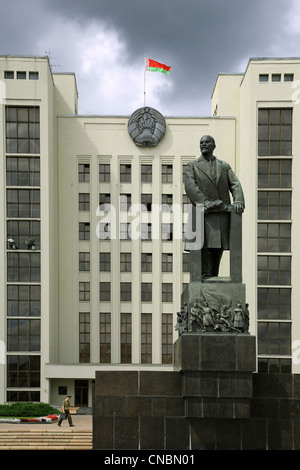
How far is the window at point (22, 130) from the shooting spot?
1811 inches

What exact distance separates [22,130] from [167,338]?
59.0ft

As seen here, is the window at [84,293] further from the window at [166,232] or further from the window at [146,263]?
the window at [166,232]

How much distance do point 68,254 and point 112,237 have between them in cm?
349

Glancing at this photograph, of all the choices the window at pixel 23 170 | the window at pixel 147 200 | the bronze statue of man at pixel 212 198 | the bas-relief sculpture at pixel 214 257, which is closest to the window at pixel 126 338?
the window at pixel 147 200

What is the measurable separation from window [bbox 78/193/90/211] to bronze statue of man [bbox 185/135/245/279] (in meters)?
31.9

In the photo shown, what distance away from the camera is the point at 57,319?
4769cm

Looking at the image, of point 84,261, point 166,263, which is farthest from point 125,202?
point 166,263

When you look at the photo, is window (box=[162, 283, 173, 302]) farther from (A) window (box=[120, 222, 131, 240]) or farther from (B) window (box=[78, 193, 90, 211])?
(B) window (box=[78, 193, 90, 211])

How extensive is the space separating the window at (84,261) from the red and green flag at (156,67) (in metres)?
14.5

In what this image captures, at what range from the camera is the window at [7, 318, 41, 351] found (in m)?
45.2
